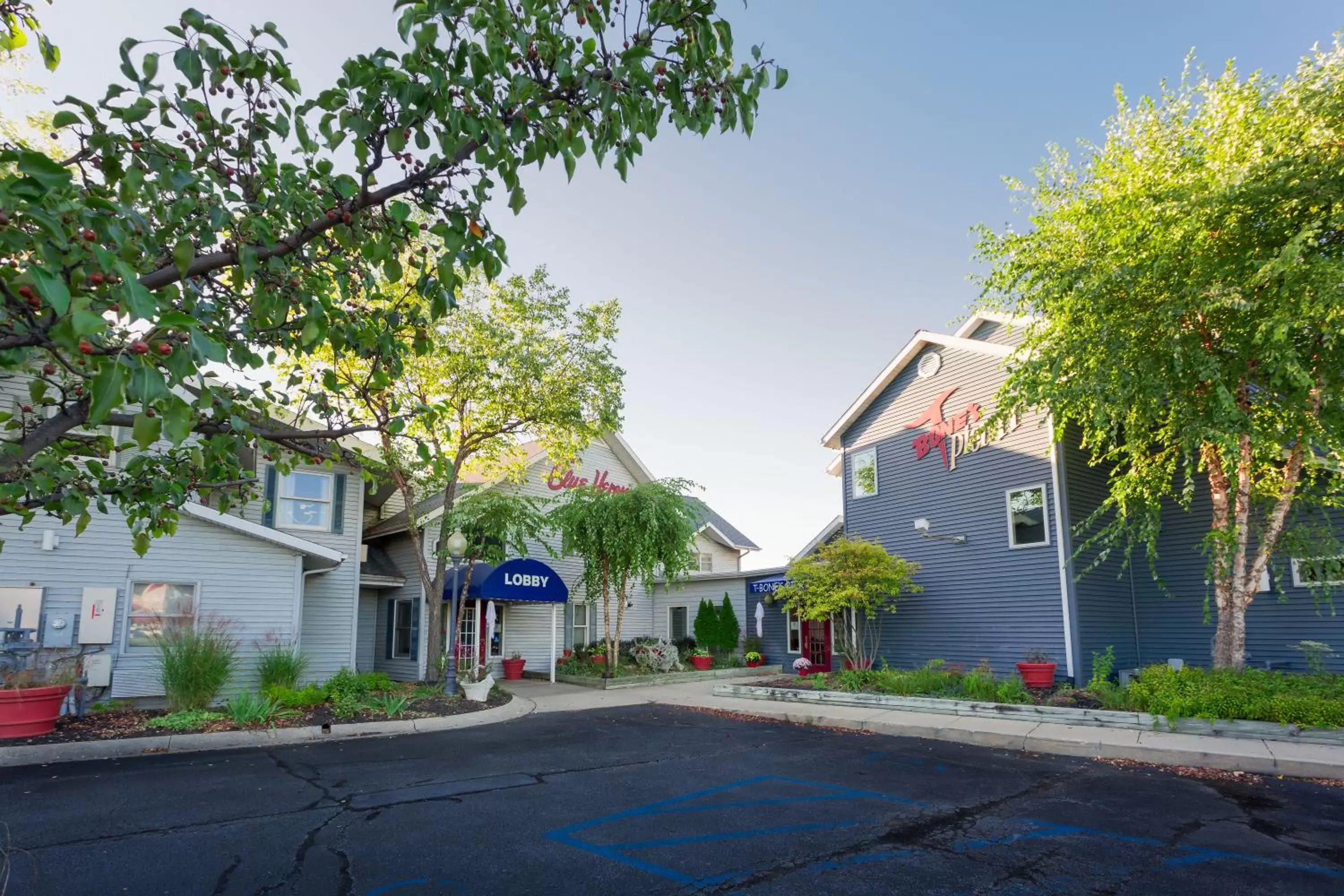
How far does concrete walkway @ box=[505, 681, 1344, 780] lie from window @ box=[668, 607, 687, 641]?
9.22 meters

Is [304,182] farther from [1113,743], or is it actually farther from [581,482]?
[581,482]

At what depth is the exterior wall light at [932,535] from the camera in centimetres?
1720

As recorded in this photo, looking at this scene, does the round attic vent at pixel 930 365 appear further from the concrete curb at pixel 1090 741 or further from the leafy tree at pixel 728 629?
the leafy tree at pixel 728 629

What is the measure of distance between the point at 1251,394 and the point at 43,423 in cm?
1521

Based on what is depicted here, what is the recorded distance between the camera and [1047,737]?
10.5 m

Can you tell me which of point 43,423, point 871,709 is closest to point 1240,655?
point 871,709

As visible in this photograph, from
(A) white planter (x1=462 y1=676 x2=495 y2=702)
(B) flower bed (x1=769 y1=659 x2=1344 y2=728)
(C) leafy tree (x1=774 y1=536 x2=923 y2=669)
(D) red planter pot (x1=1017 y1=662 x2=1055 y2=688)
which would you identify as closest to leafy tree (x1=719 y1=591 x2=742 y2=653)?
(C) leafy tree (x1=774 y1=536 x2=923 y2=669)

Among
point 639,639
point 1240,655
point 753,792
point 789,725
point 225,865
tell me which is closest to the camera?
point 225,865

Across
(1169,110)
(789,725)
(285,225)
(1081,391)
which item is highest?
(1169,110)

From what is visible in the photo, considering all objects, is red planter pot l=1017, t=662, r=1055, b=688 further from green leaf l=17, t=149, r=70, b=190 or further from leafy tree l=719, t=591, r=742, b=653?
green leaf l=17, t=149, r=70, b=190

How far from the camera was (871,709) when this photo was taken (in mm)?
13898

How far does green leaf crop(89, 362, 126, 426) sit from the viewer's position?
1.74m

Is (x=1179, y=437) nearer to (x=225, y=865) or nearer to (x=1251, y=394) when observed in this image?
(x=1251, y=394)

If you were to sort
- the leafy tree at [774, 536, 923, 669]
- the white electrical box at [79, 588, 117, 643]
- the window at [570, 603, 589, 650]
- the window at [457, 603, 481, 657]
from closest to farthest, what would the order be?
1. the white electrical box at [79, 588, 117, 643]
2. the leafy tree at [774, 536, 923, 669]
3. the window at [457, 603, 481, 657]
4. the window at [570, 603, 589, 650]
